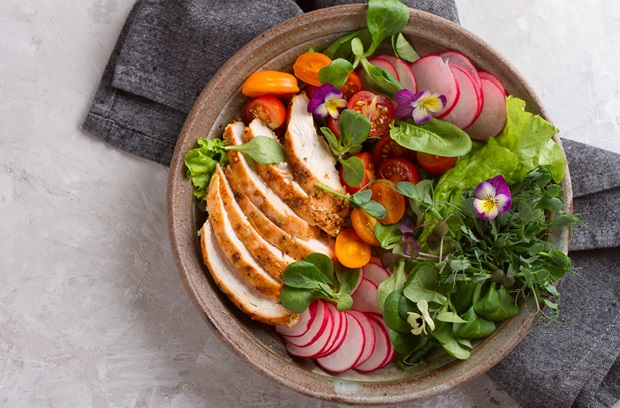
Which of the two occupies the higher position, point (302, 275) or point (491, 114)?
point (491, 114)

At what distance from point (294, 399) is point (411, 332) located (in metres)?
0.60

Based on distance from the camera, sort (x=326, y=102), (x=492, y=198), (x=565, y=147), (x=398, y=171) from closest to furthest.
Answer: (x=492, y=198)
(x=326, y=102)
(x=398, y=171)
(x=565, y=147)

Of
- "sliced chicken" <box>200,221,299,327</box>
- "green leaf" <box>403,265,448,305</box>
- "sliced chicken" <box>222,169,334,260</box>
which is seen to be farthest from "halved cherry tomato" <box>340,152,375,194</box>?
"sliced chicken" <box>200,221,299,327</box>

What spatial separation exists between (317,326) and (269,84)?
2.79ft

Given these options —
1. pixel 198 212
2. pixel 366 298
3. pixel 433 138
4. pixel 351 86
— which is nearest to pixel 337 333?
pixel 366 298

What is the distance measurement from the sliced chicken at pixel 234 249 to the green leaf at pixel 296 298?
0.04 meters

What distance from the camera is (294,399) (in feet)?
8.76

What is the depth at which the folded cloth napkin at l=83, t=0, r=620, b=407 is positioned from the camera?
8.34 feet

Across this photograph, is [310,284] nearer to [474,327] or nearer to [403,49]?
[474,327]

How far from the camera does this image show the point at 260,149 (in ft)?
7.57

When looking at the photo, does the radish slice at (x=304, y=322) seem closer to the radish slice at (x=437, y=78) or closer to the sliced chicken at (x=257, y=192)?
the sliced chicken at (x=257, y=192)

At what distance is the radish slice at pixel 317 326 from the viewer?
7.79 ft

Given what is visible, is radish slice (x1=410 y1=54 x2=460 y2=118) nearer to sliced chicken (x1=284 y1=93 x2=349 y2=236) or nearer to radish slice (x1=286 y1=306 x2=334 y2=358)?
sliced chicken (x1=284 y1=93 x2=349 y2=236)

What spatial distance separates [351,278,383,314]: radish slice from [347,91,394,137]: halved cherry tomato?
21.3 inches
